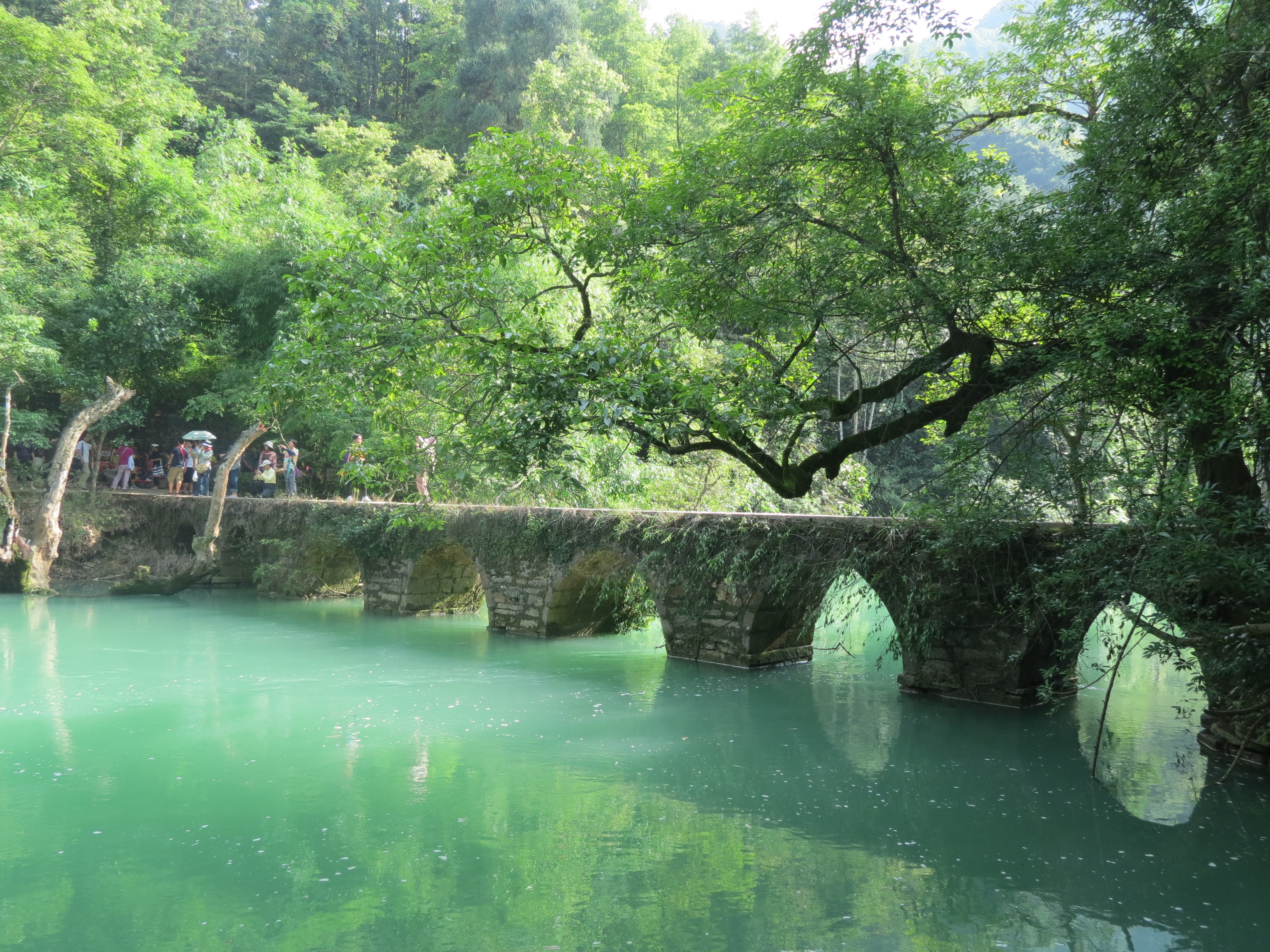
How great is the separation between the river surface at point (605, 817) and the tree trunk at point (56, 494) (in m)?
6.73

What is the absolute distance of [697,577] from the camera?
11.0m

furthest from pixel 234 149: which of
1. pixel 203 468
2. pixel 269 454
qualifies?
pixel 203 468

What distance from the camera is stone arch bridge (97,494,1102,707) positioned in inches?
342

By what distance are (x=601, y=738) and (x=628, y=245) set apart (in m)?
4.08

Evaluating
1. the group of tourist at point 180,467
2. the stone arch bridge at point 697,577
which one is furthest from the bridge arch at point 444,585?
the group of tourist at point 180,467

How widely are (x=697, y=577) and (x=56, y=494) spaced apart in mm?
11878

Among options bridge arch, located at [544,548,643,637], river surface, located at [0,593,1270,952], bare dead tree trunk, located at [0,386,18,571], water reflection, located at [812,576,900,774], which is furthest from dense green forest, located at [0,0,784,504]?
water reflection, located at [812,576,900,774]

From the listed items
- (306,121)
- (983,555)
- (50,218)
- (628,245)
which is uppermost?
(306,121)

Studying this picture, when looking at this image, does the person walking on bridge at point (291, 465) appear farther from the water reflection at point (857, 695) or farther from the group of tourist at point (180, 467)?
the water reflection at point (857, 695)

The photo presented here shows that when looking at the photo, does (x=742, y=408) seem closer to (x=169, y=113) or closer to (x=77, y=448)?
(x=169, y=113)

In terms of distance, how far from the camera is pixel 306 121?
90.3 ft

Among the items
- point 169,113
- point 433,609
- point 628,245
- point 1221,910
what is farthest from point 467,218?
point 169,113

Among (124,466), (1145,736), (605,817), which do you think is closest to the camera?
(605,817)

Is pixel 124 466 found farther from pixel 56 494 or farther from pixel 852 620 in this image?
pixel 852 620
